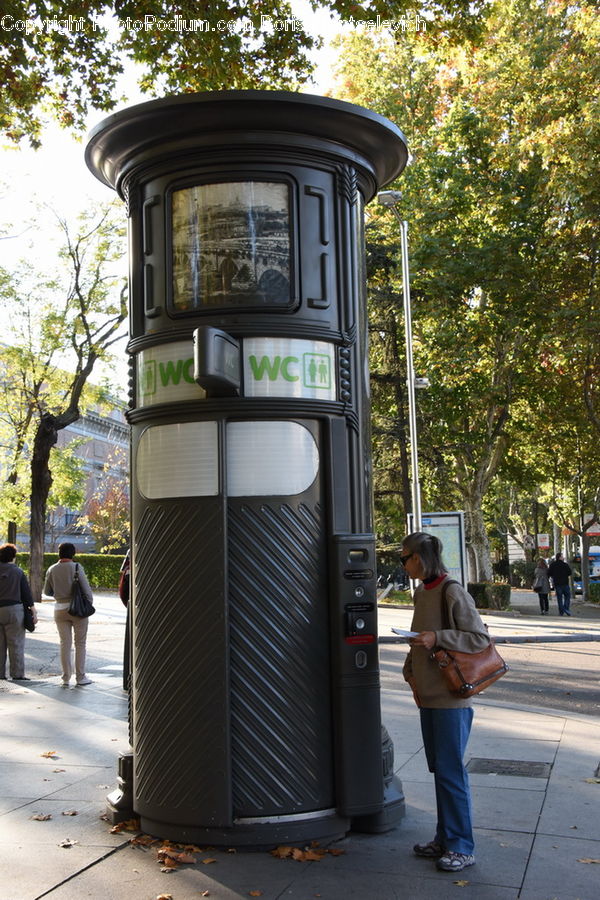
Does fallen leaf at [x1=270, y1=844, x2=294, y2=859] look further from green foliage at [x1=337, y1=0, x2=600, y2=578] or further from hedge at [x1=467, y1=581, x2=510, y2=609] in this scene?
hedge at [x1=467, y1=581, x2=510, y2=609]

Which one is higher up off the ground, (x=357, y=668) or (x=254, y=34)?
(x=254, y=34)

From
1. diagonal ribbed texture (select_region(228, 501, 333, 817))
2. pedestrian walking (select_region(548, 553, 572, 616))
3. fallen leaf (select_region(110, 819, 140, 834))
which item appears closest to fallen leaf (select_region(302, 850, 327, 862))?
diagonal ribbed texture (select_region(228, 501, 333, 817))

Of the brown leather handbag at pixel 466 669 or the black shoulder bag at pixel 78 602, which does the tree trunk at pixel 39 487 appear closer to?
the black shoulder bag at pixel 78 602

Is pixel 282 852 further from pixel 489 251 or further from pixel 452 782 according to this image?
pixel 489 251

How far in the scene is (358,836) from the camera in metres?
5.43

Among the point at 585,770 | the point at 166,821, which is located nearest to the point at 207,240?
the point at 166,821

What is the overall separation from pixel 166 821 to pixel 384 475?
27.1m

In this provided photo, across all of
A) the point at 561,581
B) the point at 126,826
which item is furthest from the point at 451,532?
the point at 126,826

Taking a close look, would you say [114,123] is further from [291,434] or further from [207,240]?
[291,434]

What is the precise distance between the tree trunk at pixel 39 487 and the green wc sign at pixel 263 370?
24205mm

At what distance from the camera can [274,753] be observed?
5203 millimetres

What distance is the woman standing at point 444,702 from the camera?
15.9 feet

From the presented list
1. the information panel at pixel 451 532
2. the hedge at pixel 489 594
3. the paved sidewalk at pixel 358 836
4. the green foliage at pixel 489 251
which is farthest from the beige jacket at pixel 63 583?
the hedge at pixel 489 594

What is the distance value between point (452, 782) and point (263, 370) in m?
2.45
